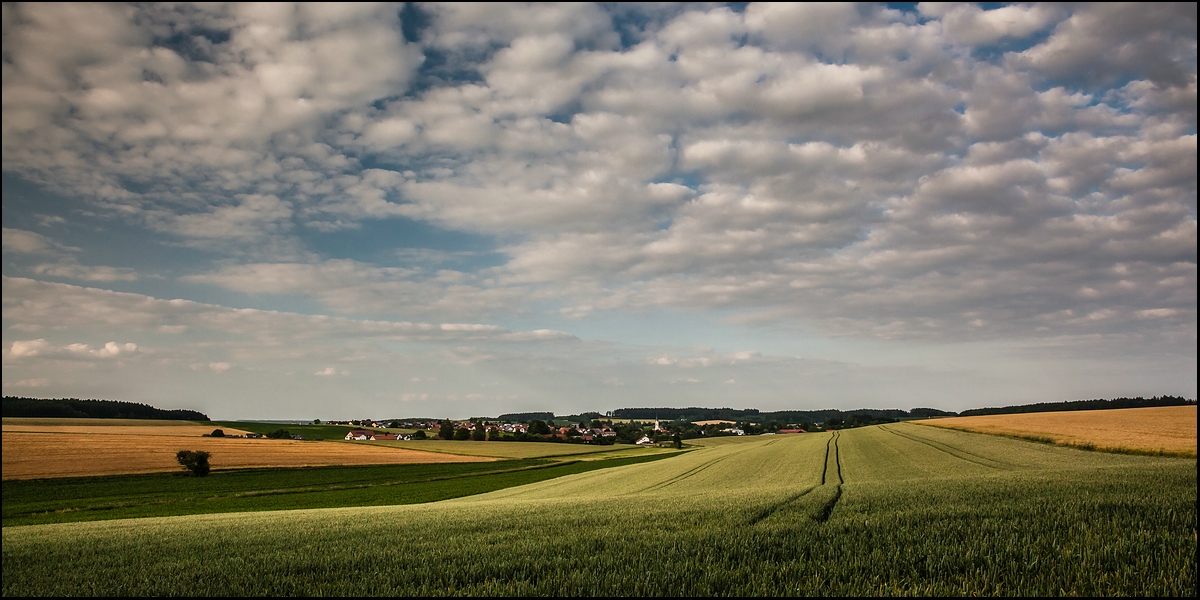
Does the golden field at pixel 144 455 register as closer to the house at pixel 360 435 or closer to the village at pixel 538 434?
the house at pixel 360 435

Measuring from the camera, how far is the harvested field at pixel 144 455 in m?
52.4

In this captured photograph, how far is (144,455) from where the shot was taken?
62438 mm

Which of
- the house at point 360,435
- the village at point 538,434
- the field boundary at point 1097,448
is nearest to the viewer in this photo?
the field boundary at point 1097,448

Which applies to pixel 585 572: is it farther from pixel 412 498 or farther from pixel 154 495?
pixel 154 495

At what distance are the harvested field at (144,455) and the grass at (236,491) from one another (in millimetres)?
3580

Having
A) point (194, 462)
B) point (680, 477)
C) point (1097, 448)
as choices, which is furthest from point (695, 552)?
point (194, 462)

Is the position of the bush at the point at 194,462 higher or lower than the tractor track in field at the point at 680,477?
lower

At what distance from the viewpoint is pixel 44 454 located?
57406mm

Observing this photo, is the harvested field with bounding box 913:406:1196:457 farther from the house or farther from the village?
the house

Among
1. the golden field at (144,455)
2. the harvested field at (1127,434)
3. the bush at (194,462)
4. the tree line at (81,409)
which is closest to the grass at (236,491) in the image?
the bush at (194,462)

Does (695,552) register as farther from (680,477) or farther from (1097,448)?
(1097,448)

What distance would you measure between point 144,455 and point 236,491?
26394 millimetres

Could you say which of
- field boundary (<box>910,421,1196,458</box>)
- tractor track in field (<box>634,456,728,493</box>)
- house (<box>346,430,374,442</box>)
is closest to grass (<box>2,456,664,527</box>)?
tractor track in field (<box>634,456,728,493</box>)

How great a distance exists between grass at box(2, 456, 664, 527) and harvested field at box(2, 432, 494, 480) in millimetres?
3580
